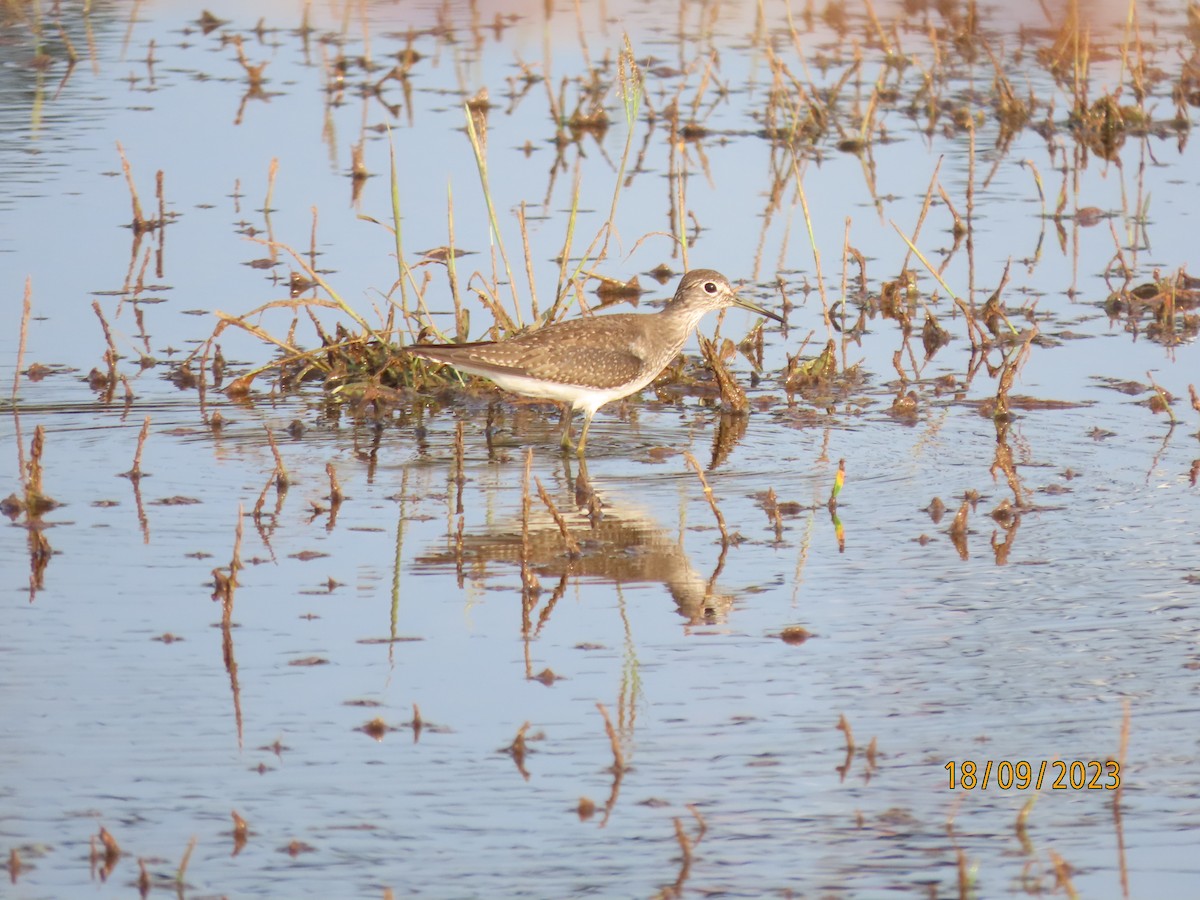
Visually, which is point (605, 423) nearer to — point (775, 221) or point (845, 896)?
point (775, 221)

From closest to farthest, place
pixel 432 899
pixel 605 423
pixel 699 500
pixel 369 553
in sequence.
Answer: pixel 432 899, pixel 369 553, pixel 699 500, pixel 605 423

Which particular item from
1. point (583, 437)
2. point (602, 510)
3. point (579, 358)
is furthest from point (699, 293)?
point (602, 510)

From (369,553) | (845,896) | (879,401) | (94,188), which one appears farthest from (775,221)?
(845,896)

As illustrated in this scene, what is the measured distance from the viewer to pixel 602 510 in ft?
26.8

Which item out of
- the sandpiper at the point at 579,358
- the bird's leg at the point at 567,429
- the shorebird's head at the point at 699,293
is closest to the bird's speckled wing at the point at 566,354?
the sandpiper at the point at 579,358

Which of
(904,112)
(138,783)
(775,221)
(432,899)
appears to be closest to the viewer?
(432,899)

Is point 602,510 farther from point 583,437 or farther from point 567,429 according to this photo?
point 567,429

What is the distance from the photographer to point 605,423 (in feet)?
32.0

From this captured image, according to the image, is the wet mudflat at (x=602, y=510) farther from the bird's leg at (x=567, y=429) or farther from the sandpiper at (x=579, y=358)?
the sandpiper at (x=579, y=358)

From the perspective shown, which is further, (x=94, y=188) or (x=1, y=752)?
(x=94, y=188)

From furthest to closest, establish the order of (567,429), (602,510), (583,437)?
(567,429), (583,437), (602,510)

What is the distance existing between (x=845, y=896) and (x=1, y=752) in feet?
8.46

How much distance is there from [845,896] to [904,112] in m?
12.1

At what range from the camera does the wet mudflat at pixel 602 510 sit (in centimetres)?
532
